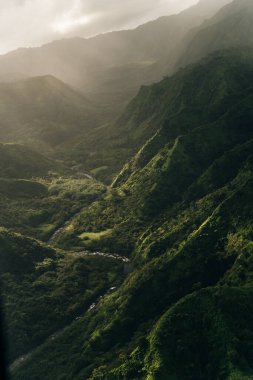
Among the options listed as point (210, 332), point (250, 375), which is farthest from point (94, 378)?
point (250, 375)

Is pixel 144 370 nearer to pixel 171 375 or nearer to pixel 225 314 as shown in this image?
pixel 171 375

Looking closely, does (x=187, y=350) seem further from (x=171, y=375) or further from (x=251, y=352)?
(x=251, y=352)

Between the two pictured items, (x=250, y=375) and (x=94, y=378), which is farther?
(x=94, y=378)

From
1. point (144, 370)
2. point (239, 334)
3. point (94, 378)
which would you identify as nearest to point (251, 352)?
point (239, 334)

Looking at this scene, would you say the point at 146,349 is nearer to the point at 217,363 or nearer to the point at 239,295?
the point at 217,363

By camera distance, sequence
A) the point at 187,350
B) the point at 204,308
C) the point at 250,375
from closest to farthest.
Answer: the point at 250,375 < the point at 187,350 < the point at 204,308

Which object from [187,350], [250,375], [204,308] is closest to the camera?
[250,375]

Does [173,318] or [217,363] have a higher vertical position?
[173,318]

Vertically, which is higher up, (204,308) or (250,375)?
(204,308)

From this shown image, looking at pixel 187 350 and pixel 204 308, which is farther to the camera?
pixel 204 308
